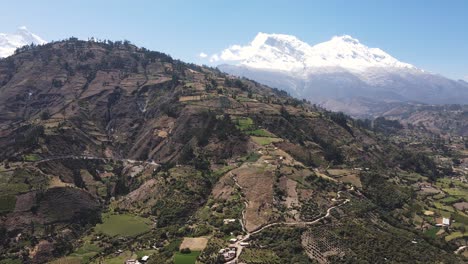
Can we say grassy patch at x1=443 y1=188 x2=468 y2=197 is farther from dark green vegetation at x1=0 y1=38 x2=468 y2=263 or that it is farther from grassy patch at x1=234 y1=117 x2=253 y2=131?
grassy patch at x1=234 y1=117 x2=253 y2=131

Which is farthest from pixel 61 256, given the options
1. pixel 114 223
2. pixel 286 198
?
pixel 286 198

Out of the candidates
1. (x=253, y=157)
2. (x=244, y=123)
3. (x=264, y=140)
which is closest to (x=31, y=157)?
(x=253, y=157)

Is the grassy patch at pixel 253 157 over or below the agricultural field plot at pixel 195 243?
over

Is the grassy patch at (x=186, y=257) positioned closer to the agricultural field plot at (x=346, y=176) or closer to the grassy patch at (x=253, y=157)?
the grassy patch at (x=253, y=157)

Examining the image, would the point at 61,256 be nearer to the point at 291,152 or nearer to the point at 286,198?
the point at 286,198

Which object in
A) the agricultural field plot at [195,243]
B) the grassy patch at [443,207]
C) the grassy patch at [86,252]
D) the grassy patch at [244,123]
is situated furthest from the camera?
the grassy patch at [244,123]

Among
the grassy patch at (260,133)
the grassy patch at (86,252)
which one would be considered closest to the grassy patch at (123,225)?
the grassy patch at (86,252)

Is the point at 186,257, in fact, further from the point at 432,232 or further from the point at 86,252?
the point at 432,232
